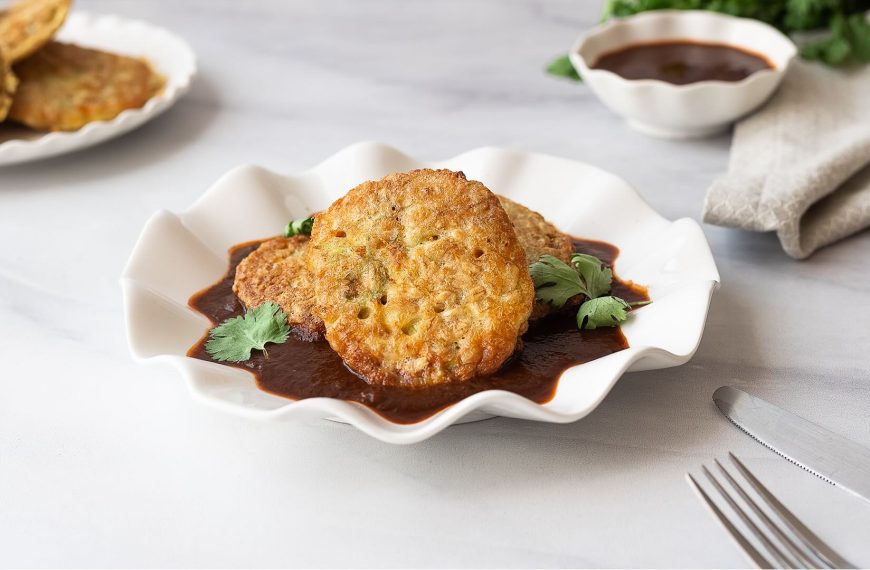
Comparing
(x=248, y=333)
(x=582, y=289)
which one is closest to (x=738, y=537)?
(x=582, y=289)

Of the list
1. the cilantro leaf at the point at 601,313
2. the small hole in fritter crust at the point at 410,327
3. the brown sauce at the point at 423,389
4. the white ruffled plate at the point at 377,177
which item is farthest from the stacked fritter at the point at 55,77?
the cilantro leaf at the point at 601,313

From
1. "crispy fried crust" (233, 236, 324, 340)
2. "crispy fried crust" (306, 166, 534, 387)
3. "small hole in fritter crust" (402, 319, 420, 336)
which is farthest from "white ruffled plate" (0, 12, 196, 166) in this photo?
"small hole in fritter crust" (402, 319, 420, 336)

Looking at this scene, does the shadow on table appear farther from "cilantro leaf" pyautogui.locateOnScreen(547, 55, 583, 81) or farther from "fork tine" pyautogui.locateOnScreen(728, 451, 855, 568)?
"fork tine" pyautogui.locateOnScreen(728, 451, 855, 568)

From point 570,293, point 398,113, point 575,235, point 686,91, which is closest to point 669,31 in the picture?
point 686,91

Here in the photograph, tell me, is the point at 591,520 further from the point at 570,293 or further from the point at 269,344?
the point at 269,344

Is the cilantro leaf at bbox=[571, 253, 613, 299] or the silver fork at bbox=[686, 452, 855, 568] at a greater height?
the cilantro leaf at bbox=[571, 253, 613, 299]
